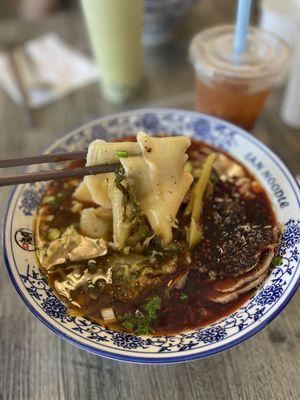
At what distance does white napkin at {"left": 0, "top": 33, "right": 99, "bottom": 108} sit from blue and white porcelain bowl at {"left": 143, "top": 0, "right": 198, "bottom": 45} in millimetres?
352

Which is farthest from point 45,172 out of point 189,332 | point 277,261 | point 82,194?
point 277,261

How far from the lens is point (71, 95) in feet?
6.70

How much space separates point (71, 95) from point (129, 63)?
1.15 feet

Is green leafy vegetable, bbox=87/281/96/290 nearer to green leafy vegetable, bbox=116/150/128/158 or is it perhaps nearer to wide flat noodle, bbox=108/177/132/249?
wide flat noodle, bbox=108/177/132/249

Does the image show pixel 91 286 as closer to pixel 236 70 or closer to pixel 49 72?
pixel 236 70

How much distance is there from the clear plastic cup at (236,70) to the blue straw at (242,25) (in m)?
0.04

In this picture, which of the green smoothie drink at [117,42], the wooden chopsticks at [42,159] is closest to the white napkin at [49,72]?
the green smoothie drink at [117,42]

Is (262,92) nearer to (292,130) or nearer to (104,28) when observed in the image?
(292,130)

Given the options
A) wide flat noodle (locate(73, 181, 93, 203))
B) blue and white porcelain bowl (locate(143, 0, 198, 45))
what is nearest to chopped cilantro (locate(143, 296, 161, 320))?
wide flat noodle (locate(73, 181, 93, 203))

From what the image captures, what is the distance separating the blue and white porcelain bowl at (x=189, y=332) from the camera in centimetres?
98

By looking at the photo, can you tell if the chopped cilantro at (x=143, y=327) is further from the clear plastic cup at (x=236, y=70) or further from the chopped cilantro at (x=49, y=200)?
the clear plastic cup at (x=236, y=70)

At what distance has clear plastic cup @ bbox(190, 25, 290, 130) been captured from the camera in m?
1.58

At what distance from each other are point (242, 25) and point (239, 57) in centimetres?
14

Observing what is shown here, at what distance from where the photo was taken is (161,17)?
207 cm
